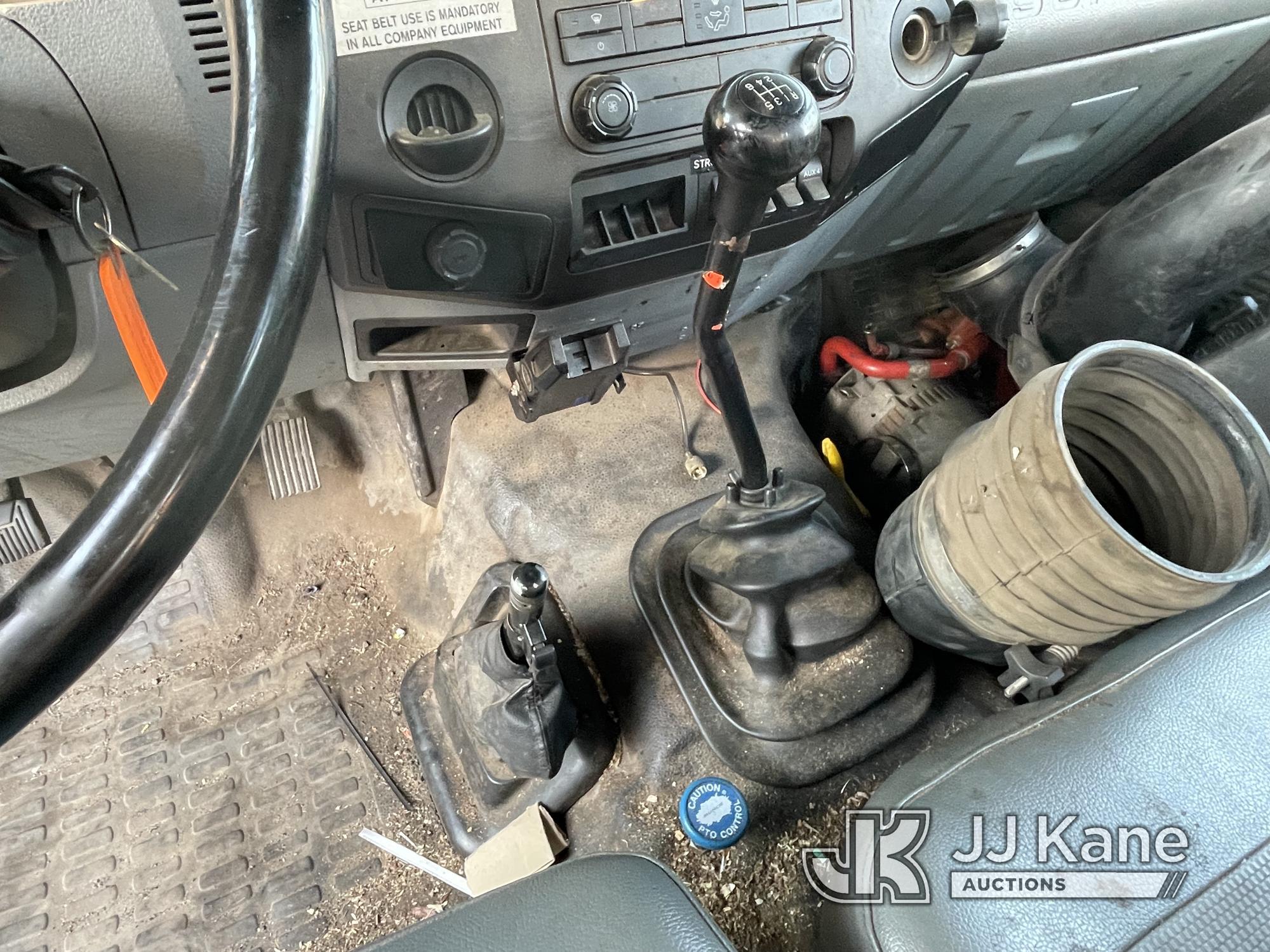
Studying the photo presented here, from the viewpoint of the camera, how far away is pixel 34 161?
1.82ft

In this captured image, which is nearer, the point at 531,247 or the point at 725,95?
the point at 725,95

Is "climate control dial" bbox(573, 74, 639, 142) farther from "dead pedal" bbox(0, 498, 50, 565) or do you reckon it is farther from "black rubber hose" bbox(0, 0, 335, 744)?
"dead pedal" bbox(0, 498, 50, 565)

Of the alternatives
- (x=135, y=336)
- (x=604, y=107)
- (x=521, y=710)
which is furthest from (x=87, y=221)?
(x=521, y=710)

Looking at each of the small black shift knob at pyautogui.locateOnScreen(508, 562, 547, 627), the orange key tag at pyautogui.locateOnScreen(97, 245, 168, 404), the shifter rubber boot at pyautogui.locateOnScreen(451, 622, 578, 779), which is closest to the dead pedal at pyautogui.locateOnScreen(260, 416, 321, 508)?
the shifter rubber boot at pyautogui.locateOnScreen(451, 622, 578, 779)

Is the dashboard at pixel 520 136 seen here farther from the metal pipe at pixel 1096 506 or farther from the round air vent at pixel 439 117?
the metal pipe at pixel 1096 506

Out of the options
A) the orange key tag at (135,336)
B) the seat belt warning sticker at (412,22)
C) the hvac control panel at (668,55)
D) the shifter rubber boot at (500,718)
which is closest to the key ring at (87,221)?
the orange key tag at (135,336)

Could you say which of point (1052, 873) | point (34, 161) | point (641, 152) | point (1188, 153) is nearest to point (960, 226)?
point (1188, 153)

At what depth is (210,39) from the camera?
554mm

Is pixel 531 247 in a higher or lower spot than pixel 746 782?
higher

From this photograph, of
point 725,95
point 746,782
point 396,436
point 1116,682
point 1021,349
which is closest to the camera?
point 725,95

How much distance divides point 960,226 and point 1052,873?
2.88 feet

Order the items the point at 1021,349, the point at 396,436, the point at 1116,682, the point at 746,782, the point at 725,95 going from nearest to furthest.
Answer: the point at 725,95
the point at 1116,682
the point at 746,782
the point at 1021,349
the point at 396,436

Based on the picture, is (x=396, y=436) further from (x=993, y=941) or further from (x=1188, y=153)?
(x=1188, y=153)

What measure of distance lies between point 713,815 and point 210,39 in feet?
2.64
